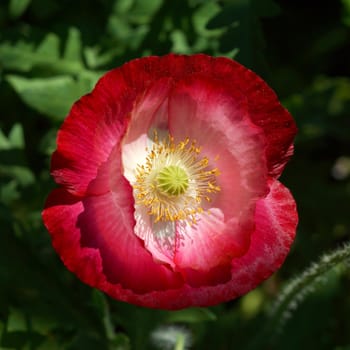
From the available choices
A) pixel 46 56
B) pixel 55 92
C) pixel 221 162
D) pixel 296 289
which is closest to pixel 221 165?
pixel 221 162

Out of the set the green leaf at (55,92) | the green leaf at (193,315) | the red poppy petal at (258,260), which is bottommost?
the green leaf at (193,315)

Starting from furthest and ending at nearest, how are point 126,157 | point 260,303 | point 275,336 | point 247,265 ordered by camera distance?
point 260,303
point 275,336
point 126,157
point 247,265

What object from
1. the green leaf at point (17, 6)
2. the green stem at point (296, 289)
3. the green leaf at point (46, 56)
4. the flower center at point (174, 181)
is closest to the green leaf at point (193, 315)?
the green stem at point (296, 289)

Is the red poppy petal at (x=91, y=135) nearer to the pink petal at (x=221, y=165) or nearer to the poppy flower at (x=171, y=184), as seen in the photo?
the poppy flower at (x=171, y=184)

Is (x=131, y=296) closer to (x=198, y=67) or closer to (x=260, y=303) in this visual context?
(x=198, y=67)

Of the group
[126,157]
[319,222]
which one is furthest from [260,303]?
[126,157]

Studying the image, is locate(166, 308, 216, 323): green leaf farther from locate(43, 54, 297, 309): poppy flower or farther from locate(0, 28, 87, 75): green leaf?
locate(0, 28, 87, 75): green leaf

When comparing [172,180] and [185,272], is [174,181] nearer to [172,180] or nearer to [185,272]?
[172,180]
